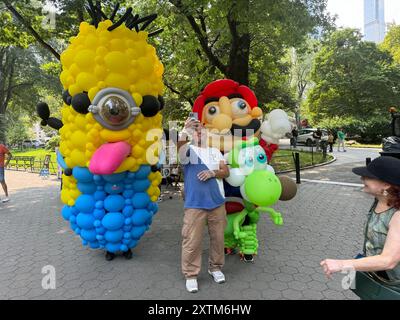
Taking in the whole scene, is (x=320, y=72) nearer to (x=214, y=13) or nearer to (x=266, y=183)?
(x=214, y=13)

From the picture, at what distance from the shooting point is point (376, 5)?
632ft

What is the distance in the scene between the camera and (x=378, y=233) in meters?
2.18

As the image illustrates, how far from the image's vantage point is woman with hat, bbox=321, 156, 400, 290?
1974 mm

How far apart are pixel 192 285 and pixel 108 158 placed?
1.75 meters

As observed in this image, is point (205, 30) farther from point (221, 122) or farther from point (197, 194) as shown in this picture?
point (197, 194)

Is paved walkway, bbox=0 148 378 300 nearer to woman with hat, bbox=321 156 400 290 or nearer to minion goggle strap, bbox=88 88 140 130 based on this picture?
woman with hat, bbox=321 156 400 290

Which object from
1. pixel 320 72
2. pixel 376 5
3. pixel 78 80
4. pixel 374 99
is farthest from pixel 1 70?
pixel 376 5

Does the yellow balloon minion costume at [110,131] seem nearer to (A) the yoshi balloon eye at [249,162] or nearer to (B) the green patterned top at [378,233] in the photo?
(A) the yoshi balloon eye at [249,162]

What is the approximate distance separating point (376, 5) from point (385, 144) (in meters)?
229

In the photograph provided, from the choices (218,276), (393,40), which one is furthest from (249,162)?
(393,40)

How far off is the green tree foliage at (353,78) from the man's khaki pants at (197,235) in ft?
98.9

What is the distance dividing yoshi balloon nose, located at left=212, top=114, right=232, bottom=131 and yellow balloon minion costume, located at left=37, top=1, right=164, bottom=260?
813 millimetres

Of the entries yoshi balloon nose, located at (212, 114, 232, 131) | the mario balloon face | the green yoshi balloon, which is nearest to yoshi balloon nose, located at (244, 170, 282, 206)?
the green yoshi balloon

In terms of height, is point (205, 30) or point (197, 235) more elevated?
point (205, 30)
